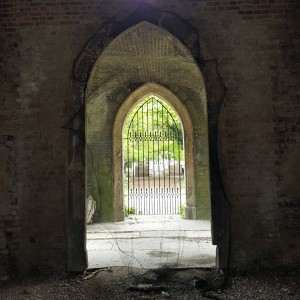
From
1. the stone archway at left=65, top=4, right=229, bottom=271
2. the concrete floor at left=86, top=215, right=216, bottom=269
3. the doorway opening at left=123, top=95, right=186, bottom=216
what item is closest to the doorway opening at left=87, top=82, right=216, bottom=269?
the concrete floor at left=86, top=215, right=216, bottom=269

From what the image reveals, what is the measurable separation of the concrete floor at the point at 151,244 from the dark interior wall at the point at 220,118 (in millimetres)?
1129

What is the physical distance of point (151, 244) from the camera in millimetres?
7492

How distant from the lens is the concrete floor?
5938mm

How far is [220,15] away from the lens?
5.34 meters

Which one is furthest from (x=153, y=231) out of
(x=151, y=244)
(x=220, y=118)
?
(x=220, y=118)

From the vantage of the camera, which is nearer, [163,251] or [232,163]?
[232,163]

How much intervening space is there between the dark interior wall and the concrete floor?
113 centimetres

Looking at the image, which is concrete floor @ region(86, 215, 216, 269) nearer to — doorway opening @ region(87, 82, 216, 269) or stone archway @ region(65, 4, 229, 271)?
doorway opening @ region(87, 82, 216, 269)

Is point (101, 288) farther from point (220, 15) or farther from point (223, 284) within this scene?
point (220, 15)

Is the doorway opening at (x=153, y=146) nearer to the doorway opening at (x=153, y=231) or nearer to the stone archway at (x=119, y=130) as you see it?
the doorway opening at (x=153, y=231)

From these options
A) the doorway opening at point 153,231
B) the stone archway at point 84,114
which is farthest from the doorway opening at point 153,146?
the stone archway at point 84,114

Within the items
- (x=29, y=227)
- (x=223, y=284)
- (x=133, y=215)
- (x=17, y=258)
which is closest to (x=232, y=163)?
(x=223, y=284)

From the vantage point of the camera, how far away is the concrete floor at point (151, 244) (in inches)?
234

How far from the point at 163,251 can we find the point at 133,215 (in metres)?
5.68
